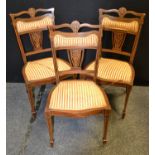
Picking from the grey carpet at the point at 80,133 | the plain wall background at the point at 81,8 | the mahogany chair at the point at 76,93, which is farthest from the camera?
A: the plain wall background at the point at 81,8

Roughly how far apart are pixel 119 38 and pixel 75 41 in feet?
1.81

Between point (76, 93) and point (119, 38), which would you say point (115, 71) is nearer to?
point (119, 38)

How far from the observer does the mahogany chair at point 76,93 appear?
5.30 feet

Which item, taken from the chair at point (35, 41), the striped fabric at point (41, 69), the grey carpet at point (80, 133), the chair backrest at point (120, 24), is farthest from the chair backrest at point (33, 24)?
the grey carpet at point (80, 133)

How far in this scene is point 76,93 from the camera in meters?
1.73

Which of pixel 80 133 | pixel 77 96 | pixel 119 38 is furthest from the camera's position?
pixel 119 38

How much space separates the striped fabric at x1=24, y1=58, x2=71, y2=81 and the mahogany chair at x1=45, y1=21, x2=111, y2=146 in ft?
0.63

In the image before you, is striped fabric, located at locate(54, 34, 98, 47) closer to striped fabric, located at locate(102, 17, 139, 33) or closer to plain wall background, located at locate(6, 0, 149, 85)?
striped fabric, located at locate(102, 17, 139, 33)

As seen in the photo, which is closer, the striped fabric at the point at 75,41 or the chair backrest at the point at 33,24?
the striped fabric at the point at 75,41

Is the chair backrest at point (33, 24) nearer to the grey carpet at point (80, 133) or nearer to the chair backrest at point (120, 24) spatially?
the chair backrest at point (120, 24)

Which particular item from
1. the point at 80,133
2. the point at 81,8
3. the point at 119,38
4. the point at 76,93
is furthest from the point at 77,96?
the point at 81,8

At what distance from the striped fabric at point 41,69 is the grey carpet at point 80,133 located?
435 mm

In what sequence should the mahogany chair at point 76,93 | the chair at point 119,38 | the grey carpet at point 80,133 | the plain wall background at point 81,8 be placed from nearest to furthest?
the mahogany chair at point 76,93 < the grey carpet at point 80,133 < the chair at point 119,38 < the plain wall background at point 81,8
